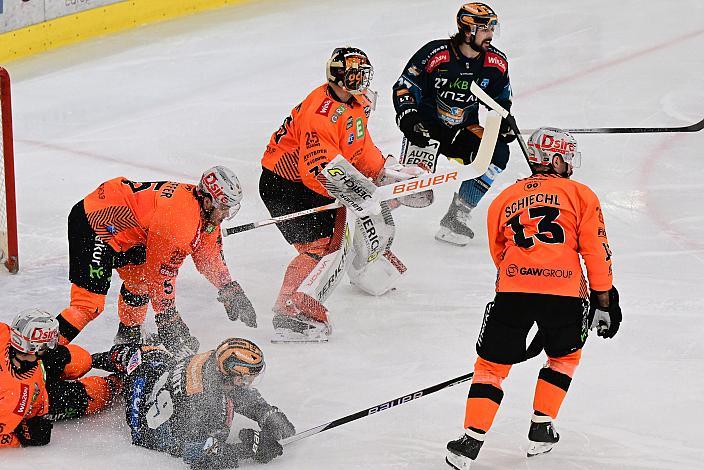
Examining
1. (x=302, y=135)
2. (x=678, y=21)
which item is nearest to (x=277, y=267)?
(x=302, y=135)

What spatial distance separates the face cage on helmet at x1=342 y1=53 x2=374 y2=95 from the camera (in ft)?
14.3

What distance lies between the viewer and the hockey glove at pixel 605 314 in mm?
3535

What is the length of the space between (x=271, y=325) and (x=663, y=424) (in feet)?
5.17

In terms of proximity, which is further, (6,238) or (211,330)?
(6,238)

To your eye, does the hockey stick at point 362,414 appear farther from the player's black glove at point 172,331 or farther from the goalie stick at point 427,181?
the goalie stick at point 427,181

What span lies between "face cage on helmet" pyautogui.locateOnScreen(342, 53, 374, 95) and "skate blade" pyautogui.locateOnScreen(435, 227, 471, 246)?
127 cm

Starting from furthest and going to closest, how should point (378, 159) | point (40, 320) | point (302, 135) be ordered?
point (378, 159)
point (302, 135)
point (40, 320)

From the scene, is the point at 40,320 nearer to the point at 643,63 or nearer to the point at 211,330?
the point at 211,330

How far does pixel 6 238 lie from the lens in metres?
4.98

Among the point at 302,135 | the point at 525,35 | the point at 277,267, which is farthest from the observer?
the point at 525,35

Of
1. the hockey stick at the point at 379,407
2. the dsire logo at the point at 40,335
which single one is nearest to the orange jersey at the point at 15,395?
the dsire logo at the point at 40,335

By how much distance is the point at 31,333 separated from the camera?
139 inches

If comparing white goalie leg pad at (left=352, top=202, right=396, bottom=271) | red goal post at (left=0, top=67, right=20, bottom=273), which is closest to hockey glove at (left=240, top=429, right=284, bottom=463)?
white goalie leg pad at (left=352, top=202, right=396, bottom=271)

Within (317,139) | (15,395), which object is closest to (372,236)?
(317,139)
